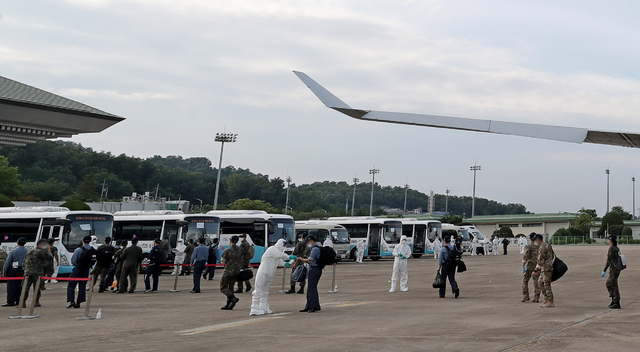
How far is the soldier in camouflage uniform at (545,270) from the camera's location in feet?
45.1

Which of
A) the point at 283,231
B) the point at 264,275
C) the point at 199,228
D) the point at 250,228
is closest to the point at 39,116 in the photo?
the point at 199,228

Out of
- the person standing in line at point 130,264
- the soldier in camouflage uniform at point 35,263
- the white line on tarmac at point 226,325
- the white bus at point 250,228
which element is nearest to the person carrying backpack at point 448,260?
the white line on tarmac at point 226,325

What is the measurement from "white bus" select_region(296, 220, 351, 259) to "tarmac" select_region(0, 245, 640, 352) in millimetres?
20473

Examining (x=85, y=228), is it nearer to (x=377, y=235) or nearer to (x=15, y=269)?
(x=15, y=269)

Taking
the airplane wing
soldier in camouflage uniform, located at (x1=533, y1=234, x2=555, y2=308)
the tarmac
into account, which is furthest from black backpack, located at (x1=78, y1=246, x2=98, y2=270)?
soldier in camouflage uniform, located at (x1=533, y1=234, x2=555, y2=308)

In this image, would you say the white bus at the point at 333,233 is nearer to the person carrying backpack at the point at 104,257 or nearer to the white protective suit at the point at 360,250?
the white protective suit at the point at 360,250

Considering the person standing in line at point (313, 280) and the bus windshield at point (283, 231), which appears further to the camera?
the bus windshield at point (283, 231)

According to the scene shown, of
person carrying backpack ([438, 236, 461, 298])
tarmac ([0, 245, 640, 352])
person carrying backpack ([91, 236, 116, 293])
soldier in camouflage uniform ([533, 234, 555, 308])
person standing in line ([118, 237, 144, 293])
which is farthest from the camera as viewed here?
person standing in line ([118, 237, 144, 293])

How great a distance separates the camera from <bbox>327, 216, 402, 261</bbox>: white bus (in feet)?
136

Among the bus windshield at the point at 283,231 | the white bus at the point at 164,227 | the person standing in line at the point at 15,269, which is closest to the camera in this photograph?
the person standing in line at the point at 15,269

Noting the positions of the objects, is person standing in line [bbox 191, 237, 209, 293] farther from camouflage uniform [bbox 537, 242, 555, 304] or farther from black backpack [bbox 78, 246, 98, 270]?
camouflage uniform [bbox 537, 242, 555, 304]

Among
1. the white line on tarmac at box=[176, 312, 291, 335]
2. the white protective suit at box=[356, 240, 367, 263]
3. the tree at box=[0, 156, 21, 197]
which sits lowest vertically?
the white line on tarmac at box=[176, 312, 291, 335]

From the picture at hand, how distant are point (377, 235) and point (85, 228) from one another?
20767 mm

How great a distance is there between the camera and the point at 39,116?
1171 inches
